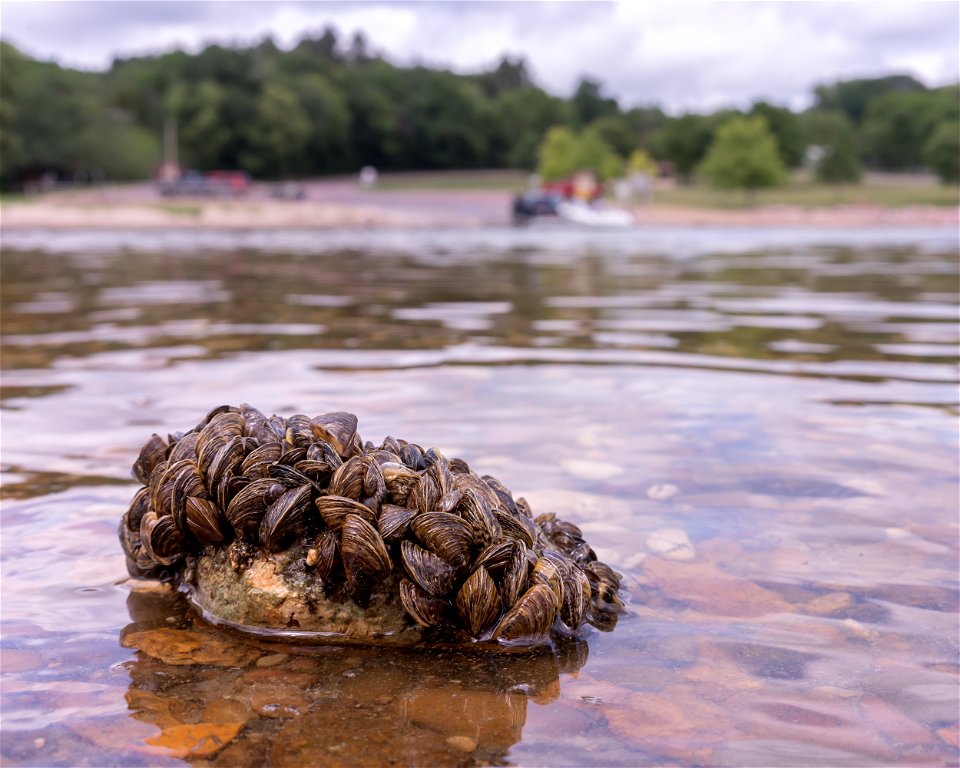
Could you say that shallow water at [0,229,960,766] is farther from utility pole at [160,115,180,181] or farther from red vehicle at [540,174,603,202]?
utility pole at [160,115,180,181]

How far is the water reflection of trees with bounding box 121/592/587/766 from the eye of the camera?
2402mm

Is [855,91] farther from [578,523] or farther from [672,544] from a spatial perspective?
[672,544]

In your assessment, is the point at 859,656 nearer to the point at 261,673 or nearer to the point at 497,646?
the point at 497,646

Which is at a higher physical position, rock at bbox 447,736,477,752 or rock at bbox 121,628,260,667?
rock at bbox 447,736,477,752

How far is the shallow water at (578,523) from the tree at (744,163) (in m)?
65.4

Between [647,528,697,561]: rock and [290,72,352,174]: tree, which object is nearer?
[647,528,697,561]: rock

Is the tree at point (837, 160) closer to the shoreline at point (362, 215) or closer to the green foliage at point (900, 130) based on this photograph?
the green foliage at point (900, 130)

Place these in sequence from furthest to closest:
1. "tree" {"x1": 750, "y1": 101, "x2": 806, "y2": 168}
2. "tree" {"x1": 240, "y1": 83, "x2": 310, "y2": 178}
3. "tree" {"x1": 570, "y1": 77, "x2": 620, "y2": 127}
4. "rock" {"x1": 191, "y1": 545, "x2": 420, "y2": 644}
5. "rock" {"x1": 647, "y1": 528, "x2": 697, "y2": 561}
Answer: "tree" {"x1": 570, "y1": 77, "x2": 620, "y2": 127} < "tree" {"x1": 750, "y1": 101, "x2": 806, "y2": 168} < "tree" {"x1": 240, "y1": 83, "x2": 310, "y2": 178} < "rock" {"x1": 647, "y1": 528, "x2": 697, "y2": 561} < "rock" {"x1": 191, "y1": 545, "x2": 420, "y2": 644}

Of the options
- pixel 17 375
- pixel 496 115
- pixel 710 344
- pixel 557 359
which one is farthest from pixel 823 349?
pixel 496 115

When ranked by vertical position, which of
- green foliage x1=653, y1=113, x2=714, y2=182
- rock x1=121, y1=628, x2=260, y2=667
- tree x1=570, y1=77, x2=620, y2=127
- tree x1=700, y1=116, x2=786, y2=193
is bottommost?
rock x1=121, y1=628, x2=260, y2=667

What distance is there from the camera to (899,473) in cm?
480

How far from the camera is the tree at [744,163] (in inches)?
2859

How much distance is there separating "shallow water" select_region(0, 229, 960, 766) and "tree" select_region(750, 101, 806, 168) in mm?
109489

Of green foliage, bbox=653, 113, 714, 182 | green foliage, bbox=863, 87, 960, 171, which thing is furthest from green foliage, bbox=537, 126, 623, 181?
green foliage, bbox=863, 87, 960, 171
